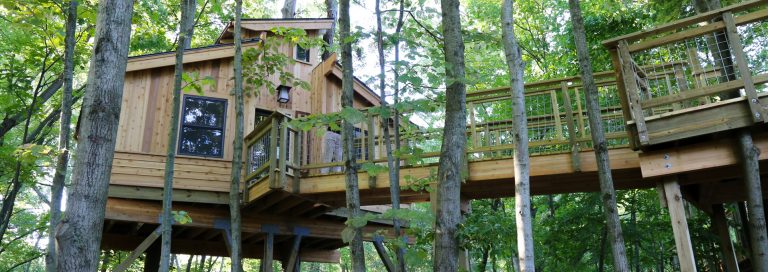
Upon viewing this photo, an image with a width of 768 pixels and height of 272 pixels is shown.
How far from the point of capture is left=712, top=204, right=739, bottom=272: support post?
693cm

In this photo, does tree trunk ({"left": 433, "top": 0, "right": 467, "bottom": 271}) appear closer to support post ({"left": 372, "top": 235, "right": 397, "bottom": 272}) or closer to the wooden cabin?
the wooden cabin

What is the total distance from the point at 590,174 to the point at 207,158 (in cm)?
635

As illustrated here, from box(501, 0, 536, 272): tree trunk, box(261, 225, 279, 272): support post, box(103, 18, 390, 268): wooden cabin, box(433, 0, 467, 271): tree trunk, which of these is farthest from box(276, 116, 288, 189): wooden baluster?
box(433, 0, 467, 271): tree trunk

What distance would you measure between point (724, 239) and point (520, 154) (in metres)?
3.68

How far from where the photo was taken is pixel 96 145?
3.10m

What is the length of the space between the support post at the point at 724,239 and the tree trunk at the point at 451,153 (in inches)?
182

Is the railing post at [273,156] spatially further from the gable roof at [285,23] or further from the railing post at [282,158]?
the gable roof at [285,23]

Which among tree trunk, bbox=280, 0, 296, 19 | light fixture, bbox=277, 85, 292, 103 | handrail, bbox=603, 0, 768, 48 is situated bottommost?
handrail, bbox=603, 0, 768, 48

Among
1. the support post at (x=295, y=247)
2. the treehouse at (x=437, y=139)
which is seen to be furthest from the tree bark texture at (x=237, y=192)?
the support post at (x=295, y=247)

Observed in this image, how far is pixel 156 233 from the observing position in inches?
344

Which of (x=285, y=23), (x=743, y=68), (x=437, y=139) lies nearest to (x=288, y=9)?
(x=285, y=23)

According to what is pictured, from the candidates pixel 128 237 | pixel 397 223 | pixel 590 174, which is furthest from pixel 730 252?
pixel 128 237

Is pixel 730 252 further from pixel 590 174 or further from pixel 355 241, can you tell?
pixel 355 241

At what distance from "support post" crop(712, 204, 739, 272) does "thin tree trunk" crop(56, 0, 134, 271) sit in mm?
7067
